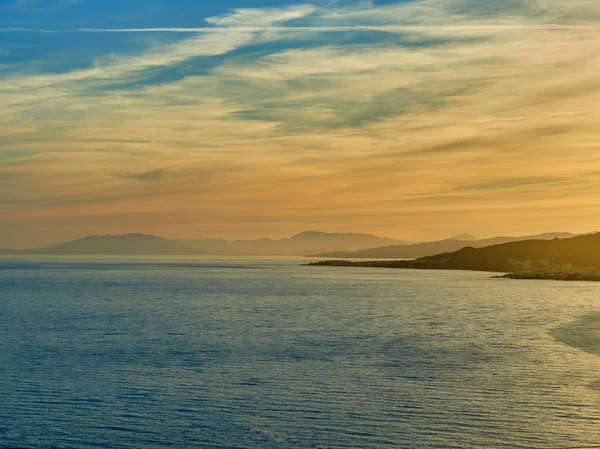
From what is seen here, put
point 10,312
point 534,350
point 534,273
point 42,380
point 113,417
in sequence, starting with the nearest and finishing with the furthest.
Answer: point 113,417
point 42,380
point 534,350
point 10,312
point 534,273

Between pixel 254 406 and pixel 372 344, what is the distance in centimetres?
1916

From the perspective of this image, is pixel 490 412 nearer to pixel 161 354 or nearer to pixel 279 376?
pixel 279 376

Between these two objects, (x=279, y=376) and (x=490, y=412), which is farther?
(x=279, y=376)

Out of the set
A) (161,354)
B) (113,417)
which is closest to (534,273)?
(161,354)

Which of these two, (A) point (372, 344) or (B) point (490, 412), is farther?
(A) point (372, 344)

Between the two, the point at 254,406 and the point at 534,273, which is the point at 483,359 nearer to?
the point at 254,406

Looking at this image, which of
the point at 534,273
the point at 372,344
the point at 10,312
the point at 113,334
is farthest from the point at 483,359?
the point at 534,273

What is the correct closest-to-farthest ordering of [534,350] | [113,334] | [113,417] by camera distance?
[113,417] < [534,350] < [113,334]

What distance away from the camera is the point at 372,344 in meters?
44.9

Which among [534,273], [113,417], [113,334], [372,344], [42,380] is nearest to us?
[113,417]

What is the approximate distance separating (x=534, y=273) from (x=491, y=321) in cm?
11360

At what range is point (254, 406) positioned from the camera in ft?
88.5

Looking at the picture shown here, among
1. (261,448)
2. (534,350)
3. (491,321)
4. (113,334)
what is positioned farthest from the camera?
(491,321)

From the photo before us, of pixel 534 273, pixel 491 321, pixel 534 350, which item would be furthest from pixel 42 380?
pixel 534 273
